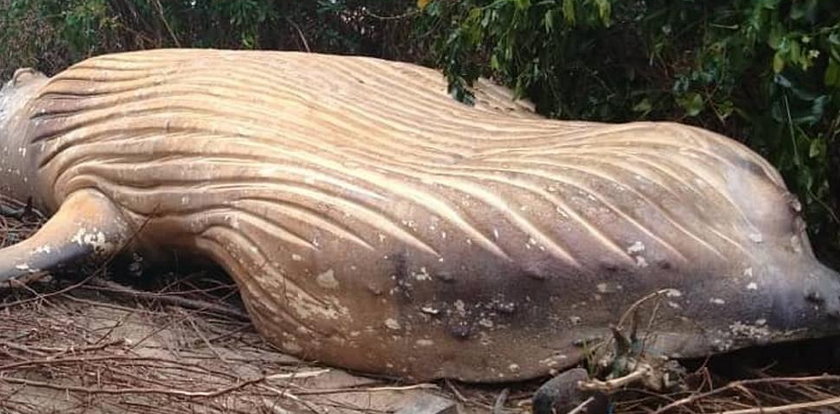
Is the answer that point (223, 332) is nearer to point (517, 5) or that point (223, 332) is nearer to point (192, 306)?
point (192, 306)

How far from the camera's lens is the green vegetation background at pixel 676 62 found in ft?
9.84

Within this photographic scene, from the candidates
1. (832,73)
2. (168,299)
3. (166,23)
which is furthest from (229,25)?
(832,73)

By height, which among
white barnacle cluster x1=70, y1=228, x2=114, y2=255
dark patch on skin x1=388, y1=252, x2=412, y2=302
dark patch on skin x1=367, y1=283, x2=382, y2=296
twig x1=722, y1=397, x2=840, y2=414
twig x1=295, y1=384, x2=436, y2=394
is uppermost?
dark patch on skin x1=388, y1=252, x2=412, y2=302

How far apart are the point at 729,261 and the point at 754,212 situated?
0.17 meters

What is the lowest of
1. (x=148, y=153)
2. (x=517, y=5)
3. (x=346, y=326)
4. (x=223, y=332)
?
(x=223, y=332)

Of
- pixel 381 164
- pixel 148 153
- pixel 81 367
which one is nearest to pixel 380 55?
pixel 148 153

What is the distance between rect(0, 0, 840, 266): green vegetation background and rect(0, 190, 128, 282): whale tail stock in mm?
1312

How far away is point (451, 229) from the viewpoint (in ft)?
9.70

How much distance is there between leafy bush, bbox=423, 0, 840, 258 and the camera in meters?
2.98

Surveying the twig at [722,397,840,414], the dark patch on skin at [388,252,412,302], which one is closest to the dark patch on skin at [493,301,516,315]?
the dark patch on skin at [388,252,412,302]

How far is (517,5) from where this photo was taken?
143 inches

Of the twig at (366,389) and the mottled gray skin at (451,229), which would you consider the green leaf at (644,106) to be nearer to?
the mottled gray skin at (451,229)

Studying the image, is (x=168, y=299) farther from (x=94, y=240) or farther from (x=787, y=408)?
(x=787, y=408)

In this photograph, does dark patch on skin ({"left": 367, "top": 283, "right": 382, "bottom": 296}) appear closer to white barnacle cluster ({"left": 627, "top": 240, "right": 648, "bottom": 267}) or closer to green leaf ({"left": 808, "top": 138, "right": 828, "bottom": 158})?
white barnacle cluster ({"left": 627, "top": 240, "right": 648, "bottom": 267})
